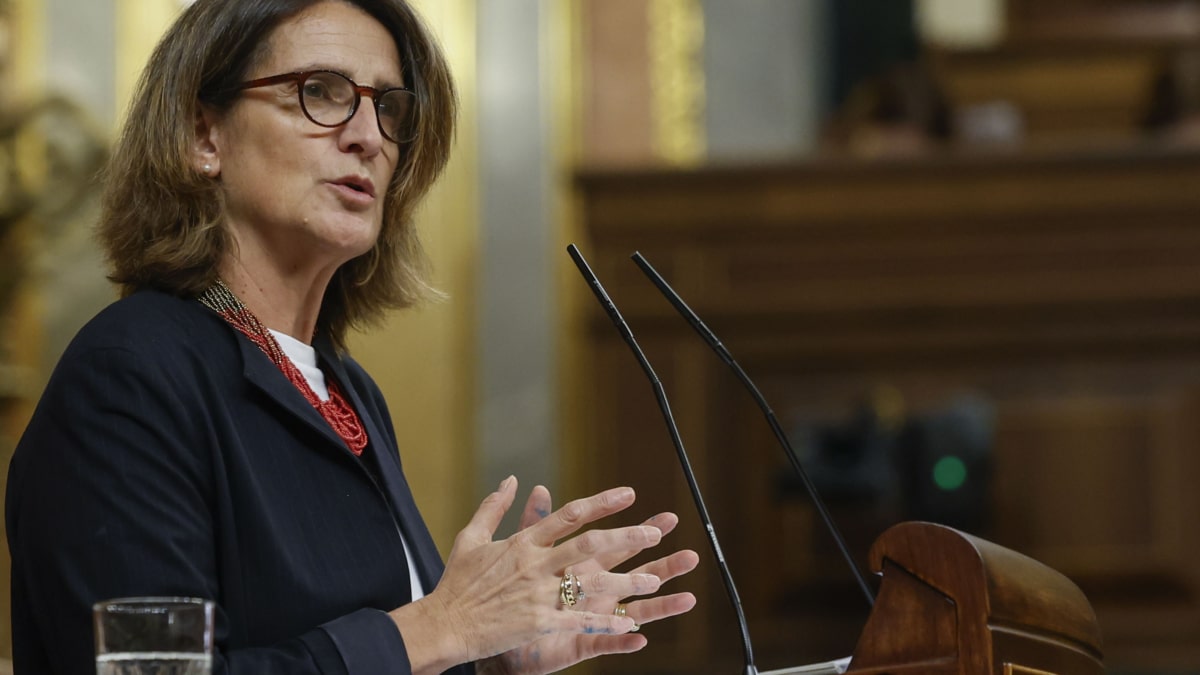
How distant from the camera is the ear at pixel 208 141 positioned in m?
1.69

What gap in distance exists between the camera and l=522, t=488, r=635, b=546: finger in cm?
142

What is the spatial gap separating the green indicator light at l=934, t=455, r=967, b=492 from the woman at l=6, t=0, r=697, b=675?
2.70 meters

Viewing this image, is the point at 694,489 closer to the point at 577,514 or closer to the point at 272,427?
the point at 577,514

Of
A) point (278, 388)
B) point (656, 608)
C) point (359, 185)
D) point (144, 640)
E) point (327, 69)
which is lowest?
point (656, 608)

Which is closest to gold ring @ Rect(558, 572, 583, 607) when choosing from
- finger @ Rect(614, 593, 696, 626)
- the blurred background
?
finger @ Rect(614, 593, 696, 626)

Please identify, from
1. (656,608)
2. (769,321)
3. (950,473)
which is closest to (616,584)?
(656,608)

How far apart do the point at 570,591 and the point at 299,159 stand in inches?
20.7

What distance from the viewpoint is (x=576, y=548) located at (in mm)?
1413

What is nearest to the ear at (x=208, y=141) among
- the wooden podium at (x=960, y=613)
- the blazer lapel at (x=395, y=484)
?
the blazer lapel at (x=395, y=484)

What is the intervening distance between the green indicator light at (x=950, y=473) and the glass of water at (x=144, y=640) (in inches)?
134

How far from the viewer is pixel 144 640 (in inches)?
43.6

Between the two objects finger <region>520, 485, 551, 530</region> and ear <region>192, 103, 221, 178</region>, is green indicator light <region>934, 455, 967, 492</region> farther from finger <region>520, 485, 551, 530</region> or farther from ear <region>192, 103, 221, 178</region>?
ear <region>192, 103, 221, 178</region>

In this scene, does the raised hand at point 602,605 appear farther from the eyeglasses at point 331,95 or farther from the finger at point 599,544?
the eyeglasses at point 331,95

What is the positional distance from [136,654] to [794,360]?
3.72m
